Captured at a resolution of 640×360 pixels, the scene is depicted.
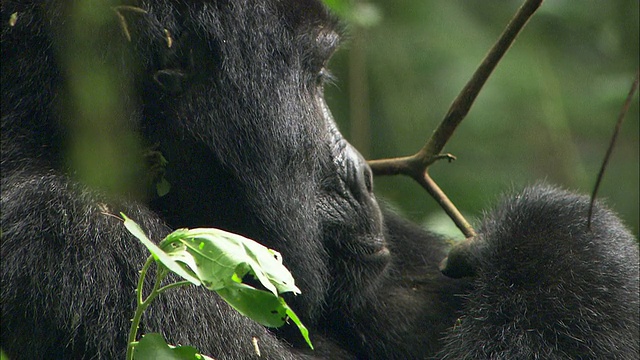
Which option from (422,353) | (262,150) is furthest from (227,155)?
(422,353)

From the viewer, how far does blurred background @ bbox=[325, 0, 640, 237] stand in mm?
4898

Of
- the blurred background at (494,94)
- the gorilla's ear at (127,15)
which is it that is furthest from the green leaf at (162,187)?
the blurred background at (494,94)

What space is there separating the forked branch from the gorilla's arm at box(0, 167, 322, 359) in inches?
43.2

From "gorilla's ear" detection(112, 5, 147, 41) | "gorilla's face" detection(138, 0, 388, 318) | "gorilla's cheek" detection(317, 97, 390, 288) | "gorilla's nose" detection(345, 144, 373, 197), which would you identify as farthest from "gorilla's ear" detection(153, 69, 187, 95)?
"gorilla's nose" detection(345, 144, 373, 197)

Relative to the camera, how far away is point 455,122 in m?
2.84

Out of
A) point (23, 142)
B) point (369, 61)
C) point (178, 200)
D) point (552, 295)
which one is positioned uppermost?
point (23, 142)

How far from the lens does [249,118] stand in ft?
7.65

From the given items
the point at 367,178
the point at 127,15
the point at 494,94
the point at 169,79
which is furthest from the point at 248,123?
the point at 494,94

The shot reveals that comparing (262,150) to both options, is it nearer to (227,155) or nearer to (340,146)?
(227,155)

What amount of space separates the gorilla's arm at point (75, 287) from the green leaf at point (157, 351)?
0.40 meters

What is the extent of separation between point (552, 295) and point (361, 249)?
580mm

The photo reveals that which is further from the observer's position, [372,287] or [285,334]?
[372,287]

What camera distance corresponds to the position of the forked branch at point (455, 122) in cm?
264

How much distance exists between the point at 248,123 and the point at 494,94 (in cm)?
304
